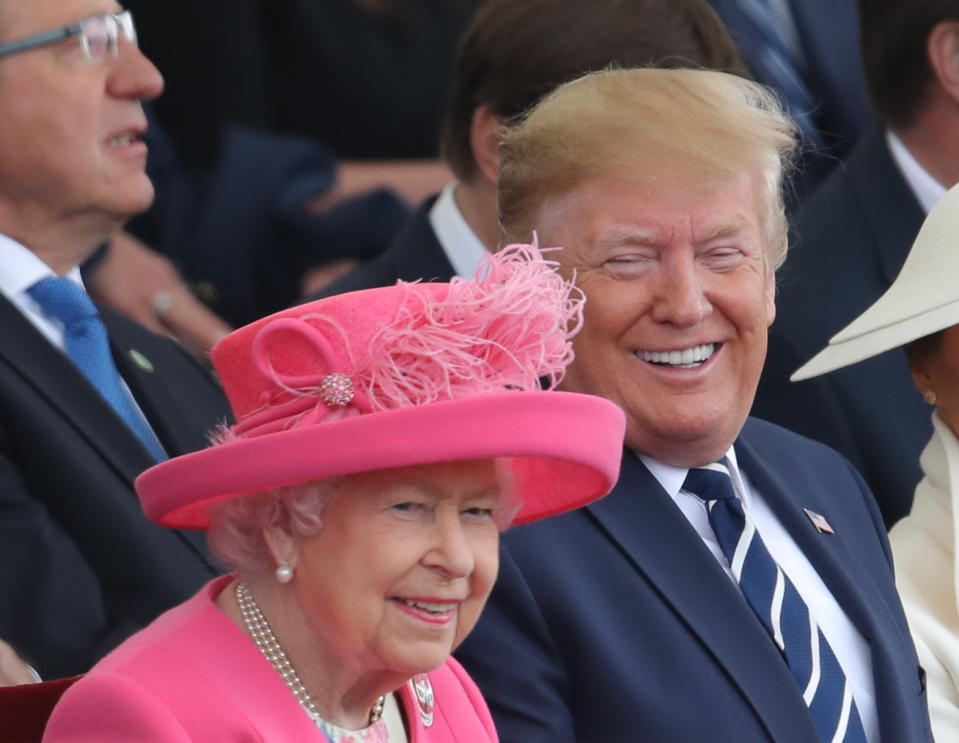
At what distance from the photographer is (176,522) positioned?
8.35 feet

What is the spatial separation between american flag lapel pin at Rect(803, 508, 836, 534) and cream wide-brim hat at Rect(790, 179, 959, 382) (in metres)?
0.26

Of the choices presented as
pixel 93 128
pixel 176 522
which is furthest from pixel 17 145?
pixel 176 522

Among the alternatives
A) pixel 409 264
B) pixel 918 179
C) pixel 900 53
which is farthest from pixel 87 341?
pixel 900 53

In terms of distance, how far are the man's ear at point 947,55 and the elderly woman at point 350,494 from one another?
2305mm

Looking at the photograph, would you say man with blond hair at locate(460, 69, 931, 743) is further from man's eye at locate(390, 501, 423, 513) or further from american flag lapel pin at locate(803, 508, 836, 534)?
man's eye at locate(390, 501, 423, 513)

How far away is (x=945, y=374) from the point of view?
137 inches

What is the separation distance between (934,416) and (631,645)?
959mm

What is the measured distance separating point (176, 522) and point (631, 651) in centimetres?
76

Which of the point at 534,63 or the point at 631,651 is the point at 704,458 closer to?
the point at 631,651

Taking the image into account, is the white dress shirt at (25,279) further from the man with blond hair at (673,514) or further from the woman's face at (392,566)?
the woman's face at (392,566)

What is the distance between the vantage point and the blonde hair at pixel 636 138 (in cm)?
299

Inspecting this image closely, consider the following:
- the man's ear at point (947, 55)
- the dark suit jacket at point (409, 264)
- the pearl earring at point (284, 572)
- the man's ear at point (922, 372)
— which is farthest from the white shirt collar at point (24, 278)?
the man's ear at point (947, 55)

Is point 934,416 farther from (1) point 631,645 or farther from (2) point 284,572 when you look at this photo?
(2) point 284,572

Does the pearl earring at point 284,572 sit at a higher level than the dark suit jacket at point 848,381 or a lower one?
higher
